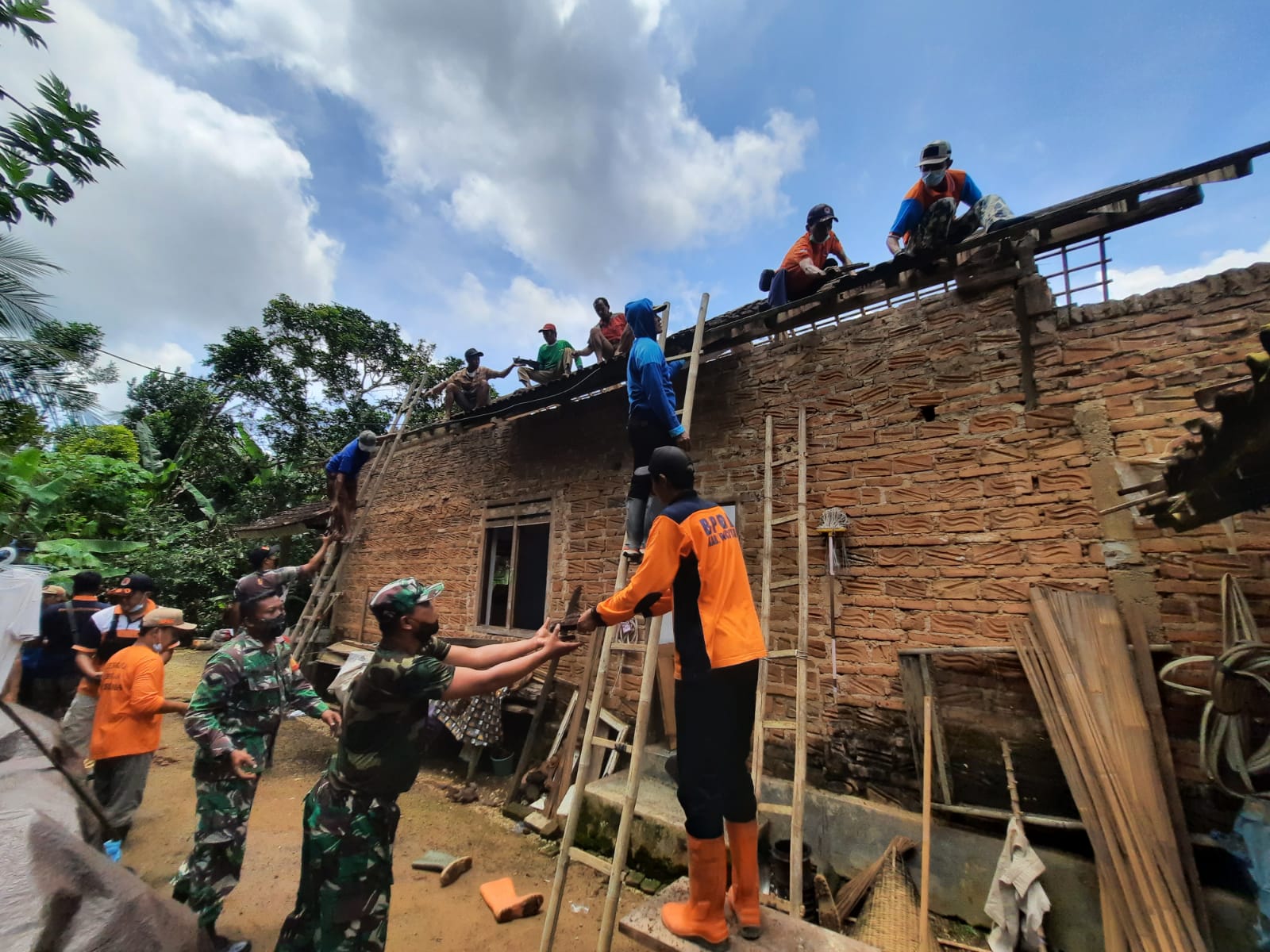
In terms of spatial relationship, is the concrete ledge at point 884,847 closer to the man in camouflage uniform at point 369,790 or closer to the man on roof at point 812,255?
the man in camouflage uniform at point 369,790

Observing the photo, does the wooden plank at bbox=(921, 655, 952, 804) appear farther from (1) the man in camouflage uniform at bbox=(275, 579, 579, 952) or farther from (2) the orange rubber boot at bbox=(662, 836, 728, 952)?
(1) the man in camouflage uniform at bbox=(275, 579, 579, 952)

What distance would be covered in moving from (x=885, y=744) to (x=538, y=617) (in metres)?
5.98

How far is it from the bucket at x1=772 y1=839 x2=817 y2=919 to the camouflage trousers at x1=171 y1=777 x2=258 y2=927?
3.19m

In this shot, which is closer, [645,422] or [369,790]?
[369,790]

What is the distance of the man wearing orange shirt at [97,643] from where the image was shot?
4277 millimetres

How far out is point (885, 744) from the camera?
3754 millimetres

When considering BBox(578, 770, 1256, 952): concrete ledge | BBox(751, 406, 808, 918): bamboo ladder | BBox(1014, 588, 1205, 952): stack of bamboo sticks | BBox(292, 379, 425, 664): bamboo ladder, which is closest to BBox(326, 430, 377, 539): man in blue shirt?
BBox(292, 379, 425, 664): bamboo ladder

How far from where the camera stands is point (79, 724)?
4.28 metres

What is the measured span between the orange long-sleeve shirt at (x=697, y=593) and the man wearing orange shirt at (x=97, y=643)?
12.9ft

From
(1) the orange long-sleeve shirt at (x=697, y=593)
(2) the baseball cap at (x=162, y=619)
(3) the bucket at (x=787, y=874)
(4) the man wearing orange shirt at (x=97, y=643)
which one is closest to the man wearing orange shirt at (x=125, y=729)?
(2) the baseball cap at (x=162, y=619)

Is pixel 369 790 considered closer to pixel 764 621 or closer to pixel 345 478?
pixel 764 621

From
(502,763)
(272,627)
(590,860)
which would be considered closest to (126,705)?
(272,627)

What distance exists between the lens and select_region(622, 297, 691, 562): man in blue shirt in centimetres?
336

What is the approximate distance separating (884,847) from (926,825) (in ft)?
2.10
